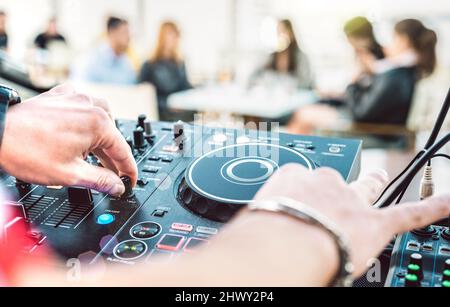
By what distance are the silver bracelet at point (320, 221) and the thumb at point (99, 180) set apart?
0.85 ft

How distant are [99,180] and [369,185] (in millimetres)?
340

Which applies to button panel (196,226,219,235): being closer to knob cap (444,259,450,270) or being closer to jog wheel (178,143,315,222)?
jog wheel (178,143,315,222)

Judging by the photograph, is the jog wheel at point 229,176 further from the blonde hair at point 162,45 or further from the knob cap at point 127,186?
the blonde hair at point 162,45

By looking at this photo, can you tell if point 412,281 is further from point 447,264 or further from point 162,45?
point 162,45

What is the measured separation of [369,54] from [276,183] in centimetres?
333

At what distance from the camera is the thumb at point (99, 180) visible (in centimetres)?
64

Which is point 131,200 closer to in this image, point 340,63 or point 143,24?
point 340,63

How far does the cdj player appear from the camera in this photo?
579 millimetres

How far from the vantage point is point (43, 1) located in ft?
25.9

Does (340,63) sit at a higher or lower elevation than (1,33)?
lower

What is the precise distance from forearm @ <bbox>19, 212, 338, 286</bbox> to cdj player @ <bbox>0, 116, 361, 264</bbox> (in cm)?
12

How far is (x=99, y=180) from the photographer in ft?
2.13

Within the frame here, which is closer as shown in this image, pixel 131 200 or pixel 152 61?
Answer: pixel 131 200

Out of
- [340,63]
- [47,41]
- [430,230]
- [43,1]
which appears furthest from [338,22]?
[430,230]
